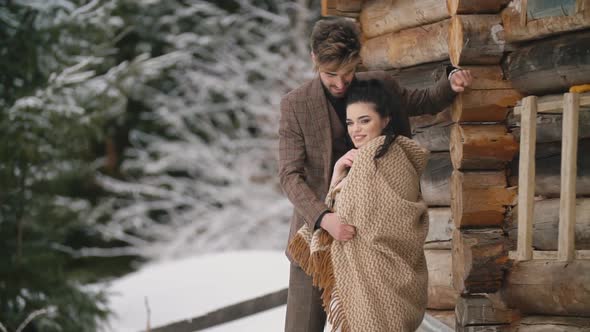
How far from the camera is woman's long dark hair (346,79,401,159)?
350cm

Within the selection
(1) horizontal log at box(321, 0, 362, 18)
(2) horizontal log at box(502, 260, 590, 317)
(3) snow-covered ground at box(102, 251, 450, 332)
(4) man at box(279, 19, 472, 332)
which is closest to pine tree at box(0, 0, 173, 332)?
(3) snow-covered ground at box(102, 251, 450, 332)

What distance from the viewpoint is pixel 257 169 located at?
13.5 m

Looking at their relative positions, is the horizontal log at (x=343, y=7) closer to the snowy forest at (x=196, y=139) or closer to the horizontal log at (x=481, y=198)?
the horizontal log at (x=481, y=198)

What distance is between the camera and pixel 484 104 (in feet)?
13.3

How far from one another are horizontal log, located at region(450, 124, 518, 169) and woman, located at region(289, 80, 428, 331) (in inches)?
22.4

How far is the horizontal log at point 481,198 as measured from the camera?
161 inches

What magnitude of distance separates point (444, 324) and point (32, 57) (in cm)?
477

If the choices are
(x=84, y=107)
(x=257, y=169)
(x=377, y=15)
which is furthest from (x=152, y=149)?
(x=377, y=15)

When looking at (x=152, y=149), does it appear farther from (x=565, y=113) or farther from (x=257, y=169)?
(x=565, y=113)

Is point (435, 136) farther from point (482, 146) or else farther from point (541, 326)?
point (541, 326)

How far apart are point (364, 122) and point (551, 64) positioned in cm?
99

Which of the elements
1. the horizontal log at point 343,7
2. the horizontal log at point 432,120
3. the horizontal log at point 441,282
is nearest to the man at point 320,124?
the horizontal log at point 432,120

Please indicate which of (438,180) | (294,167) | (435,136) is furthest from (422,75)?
(294,167)

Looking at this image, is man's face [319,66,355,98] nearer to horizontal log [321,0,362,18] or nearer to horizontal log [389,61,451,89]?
horizontal log [389,61,451,89]
